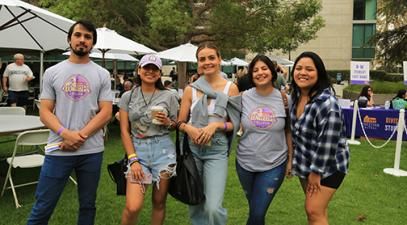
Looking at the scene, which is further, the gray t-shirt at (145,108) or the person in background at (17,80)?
the person in background at (17,80)

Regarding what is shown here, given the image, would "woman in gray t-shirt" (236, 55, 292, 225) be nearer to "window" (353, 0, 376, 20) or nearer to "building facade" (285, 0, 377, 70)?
"building facade" (285, 0, 377, 70)

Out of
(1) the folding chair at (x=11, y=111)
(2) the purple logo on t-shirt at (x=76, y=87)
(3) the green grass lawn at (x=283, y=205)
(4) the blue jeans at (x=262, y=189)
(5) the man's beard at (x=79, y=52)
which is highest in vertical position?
Result: (5) the man's beard at (x=79, y=52)

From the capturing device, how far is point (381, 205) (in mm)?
5297

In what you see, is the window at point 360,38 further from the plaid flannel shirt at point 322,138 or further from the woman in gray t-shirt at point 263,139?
the plaid flannel shirt at point 322,138

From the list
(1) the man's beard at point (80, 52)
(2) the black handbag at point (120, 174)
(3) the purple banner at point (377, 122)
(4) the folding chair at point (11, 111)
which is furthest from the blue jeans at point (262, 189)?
(3) the purple banner at point (377, 122)

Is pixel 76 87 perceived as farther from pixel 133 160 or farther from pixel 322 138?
pixel 322 138

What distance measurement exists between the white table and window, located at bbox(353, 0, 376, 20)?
151 ft

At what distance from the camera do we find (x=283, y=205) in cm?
518

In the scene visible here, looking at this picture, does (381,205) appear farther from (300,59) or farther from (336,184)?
(300,59)

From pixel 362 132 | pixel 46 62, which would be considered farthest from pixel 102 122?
pixel 46 62

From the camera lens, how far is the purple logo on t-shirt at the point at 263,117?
10.2 ft

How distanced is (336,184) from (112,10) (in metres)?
15.5

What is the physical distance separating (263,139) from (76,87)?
4.73ft

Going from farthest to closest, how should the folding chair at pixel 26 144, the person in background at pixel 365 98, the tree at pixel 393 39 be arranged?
the tree at pixel 393 39 → the person in background at pixel 365 98 → the folding chair at pixel 26 144
